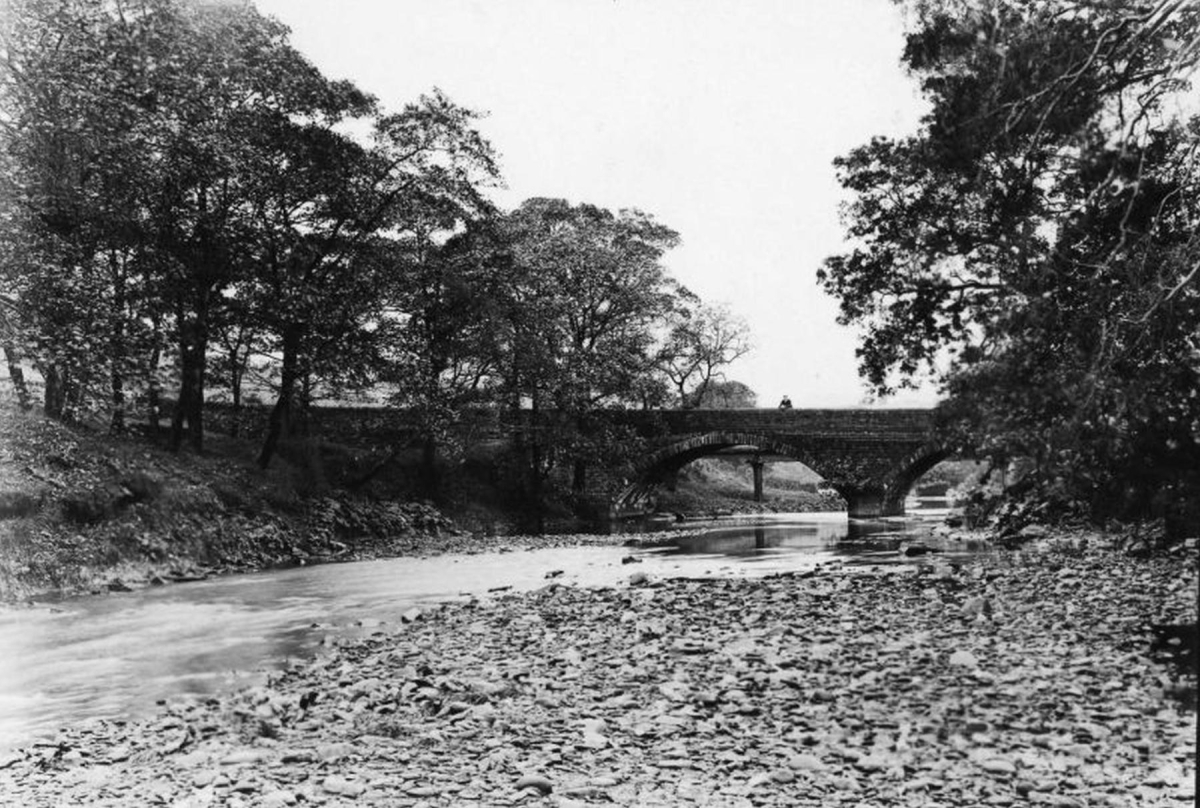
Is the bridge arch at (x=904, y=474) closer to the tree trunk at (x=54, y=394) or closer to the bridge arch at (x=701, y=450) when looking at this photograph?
the bridge arch at (x=701, y=450)

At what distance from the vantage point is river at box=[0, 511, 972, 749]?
10.4 meters

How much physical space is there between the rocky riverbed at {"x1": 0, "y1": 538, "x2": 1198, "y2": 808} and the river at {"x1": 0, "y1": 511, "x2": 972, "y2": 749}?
137cm

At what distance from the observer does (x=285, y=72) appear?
82.4 feet

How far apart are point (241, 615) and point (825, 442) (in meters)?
31.1

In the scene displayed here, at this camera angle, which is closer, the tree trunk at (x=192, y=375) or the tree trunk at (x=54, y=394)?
the tree trunk at (x=54, y=394)

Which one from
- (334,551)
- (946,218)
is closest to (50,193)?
(334,551)

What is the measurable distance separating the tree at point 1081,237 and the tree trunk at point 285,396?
57.9ft

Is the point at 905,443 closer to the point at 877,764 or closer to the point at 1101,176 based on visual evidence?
the point at 1101,176

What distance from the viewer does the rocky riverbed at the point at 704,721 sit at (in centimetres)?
590

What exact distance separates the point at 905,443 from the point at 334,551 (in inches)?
996

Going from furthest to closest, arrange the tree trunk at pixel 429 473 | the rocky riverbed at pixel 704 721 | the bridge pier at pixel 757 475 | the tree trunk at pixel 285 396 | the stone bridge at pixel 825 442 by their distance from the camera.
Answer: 1. the bridge pier at pixel 757 475
2. the stone bridge at pixel 825 442
3. the tree trunk at pixel 429 473
4. the tree trunk at pixel 285 396
5. the rocky riverbed at pixel 704 721

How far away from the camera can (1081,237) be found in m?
13.7

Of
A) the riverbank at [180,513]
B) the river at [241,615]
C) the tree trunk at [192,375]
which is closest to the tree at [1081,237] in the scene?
the river at [241,615]

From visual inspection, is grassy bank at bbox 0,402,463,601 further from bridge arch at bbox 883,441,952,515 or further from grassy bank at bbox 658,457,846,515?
grassy bank at bbox 658,457,846,515
